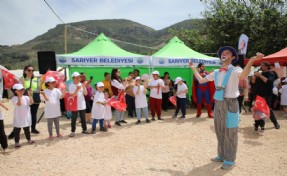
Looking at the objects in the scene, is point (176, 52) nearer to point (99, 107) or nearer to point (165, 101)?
point (165, 101)

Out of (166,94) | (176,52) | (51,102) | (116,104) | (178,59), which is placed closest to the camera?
(51,102)

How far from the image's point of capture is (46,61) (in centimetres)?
866

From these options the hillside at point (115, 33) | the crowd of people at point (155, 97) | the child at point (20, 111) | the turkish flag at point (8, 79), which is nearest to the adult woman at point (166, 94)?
the crowd of people at point (155, 97)

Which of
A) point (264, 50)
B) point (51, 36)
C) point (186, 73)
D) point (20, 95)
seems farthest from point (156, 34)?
point (20, 95)

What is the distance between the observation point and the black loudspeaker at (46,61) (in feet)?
28.0

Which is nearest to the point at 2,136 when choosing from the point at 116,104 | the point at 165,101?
the point at 116,104

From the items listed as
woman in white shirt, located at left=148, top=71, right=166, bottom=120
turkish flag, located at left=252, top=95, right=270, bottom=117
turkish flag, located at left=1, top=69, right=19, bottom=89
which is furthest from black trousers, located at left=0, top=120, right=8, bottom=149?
turkish flag, located at left=252, top=95, right=270, bottom=117

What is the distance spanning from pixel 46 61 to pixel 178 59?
5.00 meters

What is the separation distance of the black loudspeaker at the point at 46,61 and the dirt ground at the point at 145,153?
2409 millimetres

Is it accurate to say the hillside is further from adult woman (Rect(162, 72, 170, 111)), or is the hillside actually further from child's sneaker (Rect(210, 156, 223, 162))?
child's sneaker (Rect(210, 156, 223, 162))

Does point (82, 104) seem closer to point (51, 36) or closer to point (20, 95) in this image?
point (20, 95)

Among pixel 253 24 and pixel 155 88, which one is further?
pixel 253 24

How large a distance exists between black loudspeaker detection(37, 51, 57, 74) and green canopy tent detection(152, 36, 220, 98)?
3.82 meters

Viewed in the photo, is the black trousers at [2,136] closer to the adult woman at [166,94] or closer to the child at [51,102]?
the child at [51,102]
